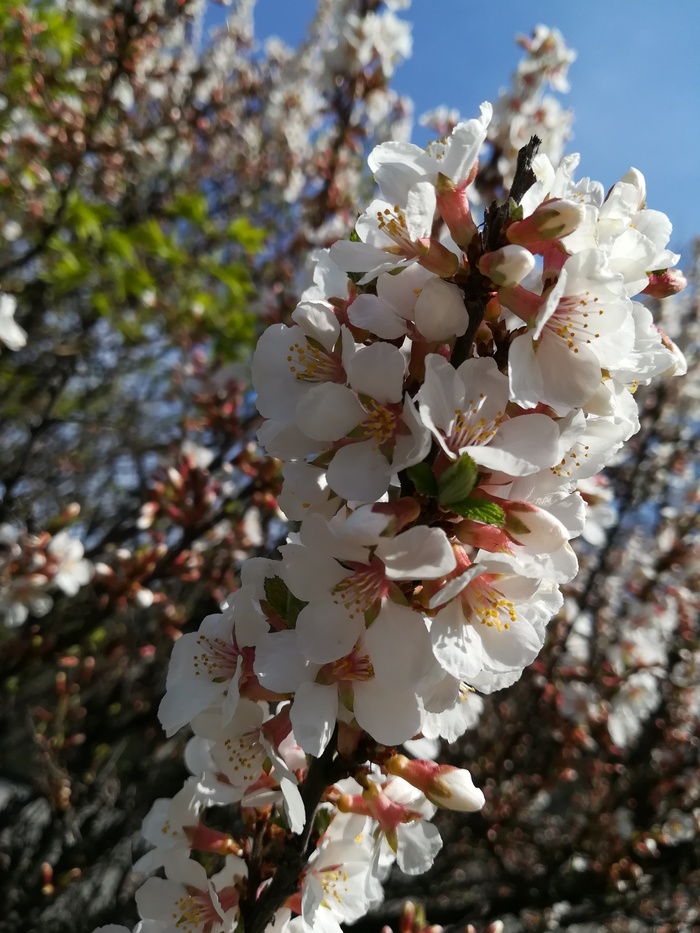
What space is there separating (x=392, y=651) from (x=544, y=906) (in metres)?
3.62

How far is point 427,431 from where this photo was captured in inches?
36.4

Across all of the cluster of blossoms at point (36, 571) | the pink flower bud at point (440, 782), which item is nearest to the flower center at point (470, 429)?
the pink flower bud at point (440, 782)

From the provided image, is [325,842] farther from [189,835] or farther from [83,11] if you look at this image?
[83,11]

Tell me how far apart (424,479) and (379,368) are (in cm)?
18

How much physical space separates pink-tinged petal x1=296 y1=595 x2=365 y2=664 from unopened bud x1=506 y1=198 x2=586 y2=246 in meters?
0.64

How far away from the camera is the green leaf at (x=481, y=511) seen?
2.97 ft

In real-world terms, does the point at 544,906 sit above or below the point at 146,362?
below

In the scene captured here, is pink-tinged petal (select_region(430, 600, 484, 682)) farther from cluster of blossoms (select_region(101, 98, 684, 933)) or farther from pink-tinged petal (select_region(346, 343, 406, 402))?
pink-tinged petal (select_region(346, 343, 406, 402))

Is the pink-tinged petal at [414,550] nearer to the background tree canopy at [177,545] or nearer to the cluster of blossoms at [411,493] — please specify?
the cluster of blossoms at [411,493]

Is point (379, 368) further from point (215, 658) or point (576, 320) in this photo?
point (215, 658)

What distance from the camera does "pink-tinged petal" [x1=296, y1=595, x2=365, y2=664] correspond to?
970 mm

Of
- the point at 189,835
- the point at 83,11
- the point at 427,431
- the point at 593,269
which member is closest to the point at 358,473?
the point at 427,431

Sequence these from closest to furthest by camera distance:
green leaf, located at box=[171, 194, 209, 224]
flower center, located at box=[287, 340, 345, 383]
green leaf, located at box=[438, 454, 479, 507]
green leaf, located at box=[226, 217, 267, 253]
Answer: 1. green leaf, located at box=[438, 454, 479, 507]
2. flower center, located at box=[287, 340, 345, 383]
3. green leaf, located at box=[171, 194, 209, 224]
4. green leaf, located at box=[226, 217, 267, 253]

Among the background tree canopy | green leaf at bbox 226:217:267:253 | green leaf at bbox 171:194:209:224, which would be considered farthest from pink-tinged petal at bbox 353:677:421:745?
green leaf at bbox 226:217:267:253
